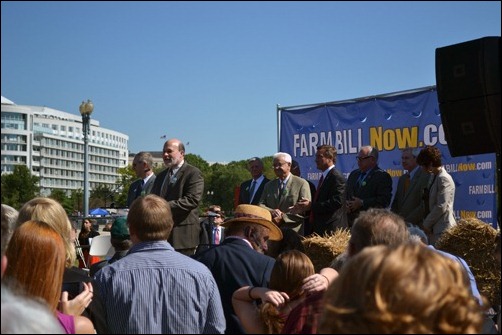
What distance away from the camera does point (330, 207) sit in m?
9.41

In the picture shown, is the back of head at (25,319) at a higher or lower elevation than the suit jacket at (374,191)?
lower

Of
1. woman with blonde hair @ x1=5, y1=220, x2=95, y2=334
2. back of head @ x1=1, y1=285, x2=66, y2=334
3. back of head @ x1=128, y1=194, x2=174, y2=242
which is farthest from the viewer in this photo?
back of head @ x1=128, y1=194, x2=174, y2=242

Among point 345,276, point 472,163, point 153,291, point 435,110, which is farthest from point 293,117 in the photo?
point 345,276

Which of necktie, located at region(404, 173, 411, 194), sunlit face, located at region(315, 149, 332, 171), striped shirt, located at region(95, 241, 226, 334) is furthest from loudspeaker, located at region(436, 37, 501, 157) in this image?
sunlit face, located at region(315, 149, 332, 171)

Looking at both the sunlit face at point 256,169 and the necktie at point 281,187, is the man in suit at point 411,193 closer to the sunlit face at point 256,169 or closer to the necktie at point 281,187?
the necktie at point 281,187

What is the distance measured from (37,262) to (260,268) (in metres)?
2.06

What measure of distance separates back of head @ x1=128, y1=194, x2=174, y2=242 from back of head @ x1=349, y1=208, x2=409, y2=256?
47.8 inches

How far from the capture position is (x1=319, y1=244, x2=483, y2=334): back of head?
1.98m

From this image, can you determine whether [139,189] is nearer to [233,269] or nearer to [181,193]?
[181,193]

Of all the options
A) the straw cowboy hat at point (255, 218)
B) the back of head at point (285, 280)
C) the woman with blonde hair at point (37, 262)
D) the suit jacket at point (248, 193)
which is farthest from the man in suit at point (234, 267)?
the suit jacket at point (248, 193)

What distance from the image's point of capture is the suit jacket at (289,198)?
9.56 m

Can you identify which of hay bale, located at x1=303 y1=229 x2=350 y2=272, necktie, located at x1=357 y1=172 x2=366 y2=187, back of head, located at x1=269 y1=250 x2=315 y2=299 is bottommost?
hay bale, located at x1=303 y1=229 x2=350 y2=272

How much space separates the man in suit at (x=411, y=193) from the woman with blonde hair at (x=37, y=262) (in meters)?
6.35

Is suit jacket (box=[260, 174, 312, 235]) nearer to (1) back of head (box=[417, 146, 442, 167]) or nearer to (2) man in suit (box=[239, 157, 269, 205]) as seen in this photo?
(2) man in suit (box=[239, 157, 269, 205])
